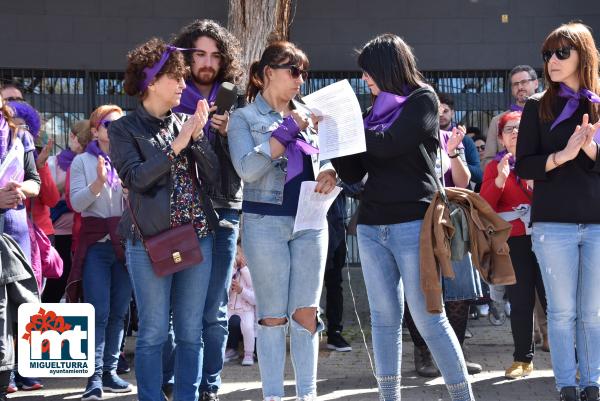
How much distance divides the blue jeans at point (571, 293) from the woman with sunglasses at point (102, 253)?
2.89m

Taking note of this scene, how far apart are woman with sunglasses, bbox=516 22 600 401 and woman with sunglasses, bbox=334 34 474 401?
2.93 ft

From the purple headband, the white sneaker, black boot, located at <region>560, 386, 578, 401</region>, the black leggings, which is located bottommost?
the white sneaker

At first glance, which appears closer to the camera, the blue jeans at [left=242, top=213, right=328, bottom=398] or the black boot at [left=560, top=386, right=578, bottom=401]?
the blue jeans at [left=242, top=213, right=328, bottom=398]

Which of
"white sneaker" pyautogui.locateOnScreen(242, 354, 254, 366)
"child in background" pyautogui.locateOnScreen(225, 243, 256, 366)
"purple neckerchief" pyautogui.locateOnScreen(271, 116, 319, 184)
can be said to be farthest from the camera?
"child in background" pyautogui.locateOnScreen(225, 243, 256, 366)

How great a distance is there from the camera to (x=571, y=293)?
216 inches

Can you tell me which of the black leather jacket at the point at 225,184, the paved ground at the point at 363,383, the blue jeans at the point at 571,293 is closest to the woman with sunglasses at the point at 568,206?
the blue jeans at the point at 571,293

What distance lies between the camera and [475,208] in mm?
4977

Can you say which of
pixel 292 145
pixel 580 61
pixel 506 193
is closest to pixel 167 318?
pixel 292 145

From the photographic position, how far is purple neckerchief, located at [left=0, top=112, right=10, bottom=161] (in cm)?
593

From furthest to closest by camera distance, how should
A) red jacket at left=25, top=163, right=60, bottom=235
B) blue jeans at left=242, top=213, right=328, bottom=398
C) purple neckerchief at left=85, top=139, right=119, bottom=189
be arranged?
red jacket at left=25, top=163, right=60, bottom=235 < purple neckerchief at left=85, top=139, right=119, bottom=189 < blue jeans at left=242, top=213, right=328, bottom=398

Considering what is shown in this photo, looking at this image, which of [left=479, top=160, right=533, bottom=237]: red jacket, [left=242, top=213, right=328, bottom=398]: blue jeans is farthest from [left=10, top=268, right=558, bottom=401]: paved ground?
[left=479, top=160, right=533, bottom=237]: red jacket

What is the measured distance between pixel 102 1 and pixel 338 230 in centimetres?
484

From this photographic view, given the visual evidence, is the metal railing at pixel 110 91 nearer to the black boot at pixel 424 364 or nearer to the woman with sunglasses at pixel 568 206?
the black boot at pixel 424 364

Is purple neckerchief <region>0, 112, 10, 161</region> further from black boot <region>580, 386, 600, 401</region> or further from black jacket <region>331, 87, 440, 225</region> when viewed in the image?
black boot <region>580, 386, 600, 401</region>
